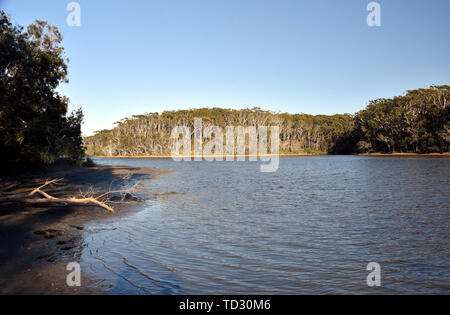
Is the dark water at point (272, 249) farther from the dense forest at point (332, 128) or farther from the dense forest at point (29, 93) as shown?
the dense forest at point (332, 128)

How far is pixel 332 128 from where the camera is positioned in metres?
128

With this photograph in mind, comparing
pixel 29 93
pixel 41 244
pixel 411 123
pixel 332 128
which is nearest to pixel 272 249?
pixel 41 244

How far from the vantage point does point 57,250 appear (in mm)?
8523

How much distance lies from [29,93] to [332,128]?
121 m

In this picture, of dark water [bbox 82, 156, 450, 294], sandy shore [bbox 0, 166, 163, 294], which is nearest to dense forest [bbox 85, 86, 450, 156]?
dark water [bbox 82, 156, 450, 294]

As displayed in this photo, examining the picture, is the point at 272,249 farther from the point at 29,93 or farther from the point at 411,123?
the point at 411,123

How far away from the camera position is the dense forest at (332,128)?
8030 centimetres

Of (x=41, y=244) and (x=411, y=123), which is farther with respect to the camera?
(x=411, y=123)

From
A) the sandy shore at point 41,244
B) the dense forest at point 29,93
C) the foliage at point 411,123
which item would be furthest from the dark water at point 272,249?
the foliage at point 411,123

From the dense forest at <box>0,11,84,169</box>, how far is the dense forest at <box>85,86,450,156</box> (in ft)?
260

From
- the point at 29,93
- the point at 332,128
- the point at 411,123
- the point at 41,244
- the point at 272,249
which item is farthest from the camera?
the point at 332,128

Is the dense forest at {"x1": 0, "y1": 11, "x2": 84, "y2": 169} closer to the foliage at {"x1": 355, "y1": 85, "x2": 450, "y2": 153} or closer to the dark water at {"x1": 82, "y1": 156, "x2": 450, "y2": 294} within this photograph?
the dark water at {"x1": 82, "y1": 156, "x2": 450, "y2": 294}
